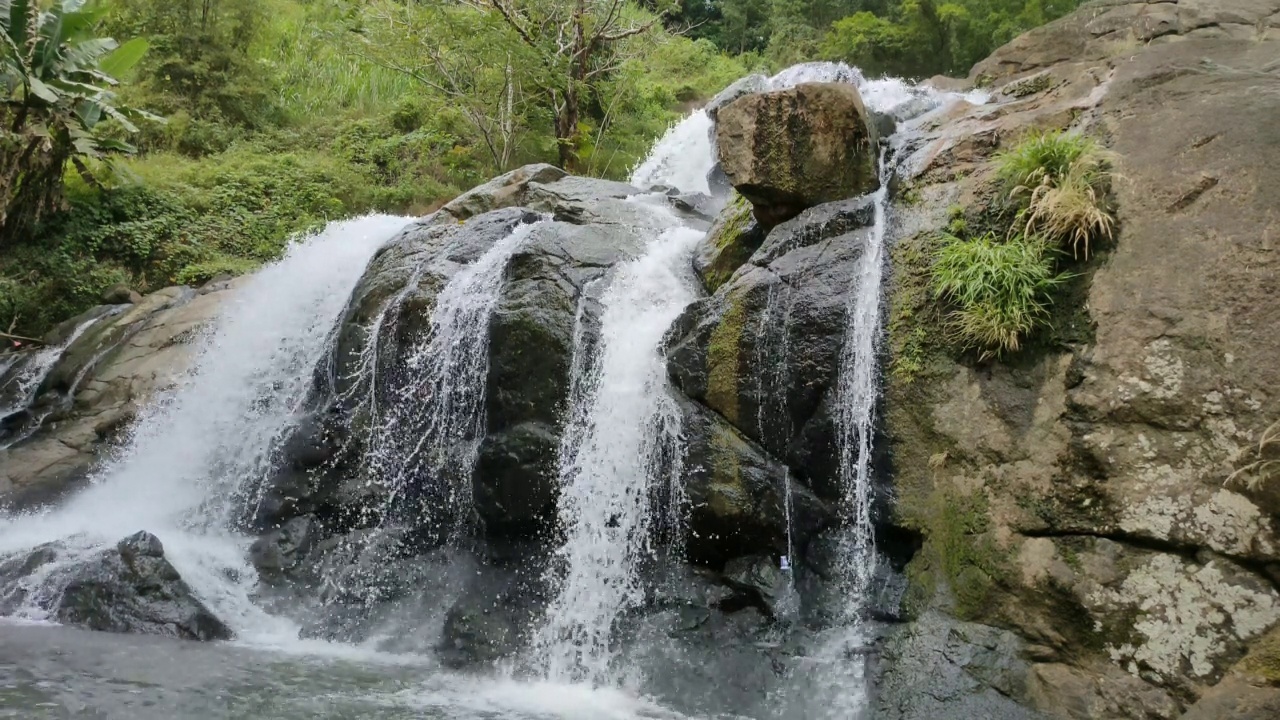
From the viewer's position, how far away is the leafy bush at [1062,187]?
5641 millimetres

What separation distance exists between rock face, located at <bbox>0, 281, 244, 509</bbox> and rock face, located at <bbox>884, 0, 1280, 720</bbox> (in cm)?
903

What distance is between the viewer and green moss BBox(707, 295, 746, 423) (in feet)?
21.3

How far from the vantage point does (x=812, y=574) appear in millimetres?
5898

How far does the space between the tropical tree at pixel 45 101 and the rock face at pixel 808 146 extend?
32.9ft

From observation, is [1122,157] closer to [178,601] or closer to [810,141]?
[810,141]

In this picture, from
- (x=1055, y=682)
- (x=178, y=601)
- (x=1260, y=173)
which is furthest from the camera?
(x=178, y=601)

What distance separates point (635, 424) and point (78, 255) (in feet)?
35.3

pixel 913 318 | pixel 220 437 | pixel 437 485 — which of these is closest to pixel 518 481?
pixel 437 485

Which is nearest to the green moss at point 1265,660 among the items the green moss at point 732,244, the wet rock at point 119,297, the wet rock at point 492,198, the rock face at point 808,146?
the rock face at point 808,146

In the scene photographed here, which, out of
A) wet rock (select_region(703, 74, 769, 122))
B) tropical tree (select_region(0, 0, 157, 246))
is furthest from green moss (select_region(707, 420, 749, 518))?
tropical tree (select_region(0, 0, 157, 246))

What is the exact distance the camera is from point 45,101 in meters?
11.5

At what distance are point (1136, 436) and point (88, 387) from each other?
11.4m

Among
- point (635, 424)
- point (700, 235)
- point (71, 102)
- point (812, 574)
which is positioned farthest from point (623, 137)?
point (812, 574)

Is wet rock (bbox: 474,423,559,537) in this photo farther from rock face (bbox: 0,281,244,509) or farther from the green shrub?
rock face (bbox: 0,281,244,509)
